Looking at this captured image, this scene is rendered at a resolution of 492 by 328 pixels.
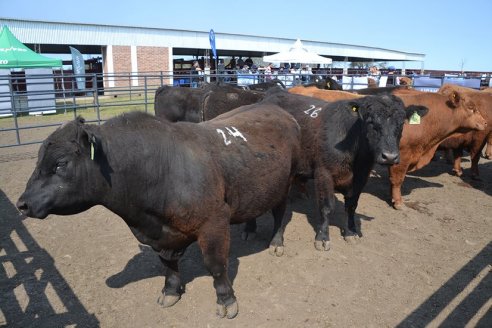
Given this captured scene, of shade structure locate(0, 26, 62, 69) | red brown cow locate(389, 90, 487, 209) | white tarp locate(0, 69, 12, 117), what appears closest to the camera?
red brown cow locate(389, 90, 487, 209)

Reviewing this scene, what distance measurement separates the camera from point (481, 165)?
8375 millimetres

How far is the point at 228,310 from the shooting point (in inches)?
131

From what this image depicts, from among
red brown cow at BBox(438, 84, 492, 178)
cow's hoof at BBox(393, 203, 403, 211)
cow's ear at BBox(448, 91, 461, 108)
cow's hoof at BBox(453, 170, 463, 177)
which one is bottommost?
cow's hoof at BBox(393, 203, 403, 211)

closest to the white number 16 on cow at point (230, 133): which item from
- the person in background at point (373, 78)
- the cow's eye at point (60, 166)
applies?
the cow's eye at point (60, 166)

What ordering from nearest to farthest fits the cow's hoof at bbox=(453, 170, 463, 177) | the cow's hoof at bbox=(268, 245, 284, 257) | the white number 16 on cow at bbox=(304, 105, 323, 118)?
the cow's hoof at bbox=(268, 245, 284, 257) < the white number 16 on cow at bbox=(304, 105, 323, 118) < the cow's hoof at bbox=(453, 170, 463, 177)

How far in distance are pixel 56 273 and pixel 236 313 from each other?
1899mm

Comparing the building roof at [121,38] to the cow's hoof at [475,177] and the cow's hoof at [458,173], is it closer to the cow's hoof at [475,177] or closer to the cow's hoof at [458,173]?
the cow's hoof at [458,173]

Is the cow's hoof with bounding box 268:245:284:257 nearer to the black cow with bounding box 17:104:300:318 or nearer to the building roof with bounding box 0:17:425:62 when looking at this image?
the black cow with bounding box 17:104:300:318

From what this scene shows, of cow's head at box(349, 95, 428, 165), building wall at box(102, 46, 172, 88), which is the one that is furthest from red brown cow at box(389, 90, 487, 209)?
building wall at box(102, 46, 172, 88)

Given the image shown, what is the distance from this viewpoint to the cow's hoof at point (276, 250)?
174 inches

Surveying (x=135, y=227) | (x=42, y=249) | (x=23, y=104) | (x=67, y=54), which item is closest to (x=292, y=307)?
(x=135, y=227)

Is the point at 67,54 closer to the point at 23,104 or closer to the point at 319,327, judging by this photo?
the point at 23,104

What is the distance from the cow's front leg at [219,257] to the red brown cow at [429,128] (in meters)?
3.51

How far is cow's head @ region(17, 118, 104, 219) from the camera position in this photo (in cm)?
258
